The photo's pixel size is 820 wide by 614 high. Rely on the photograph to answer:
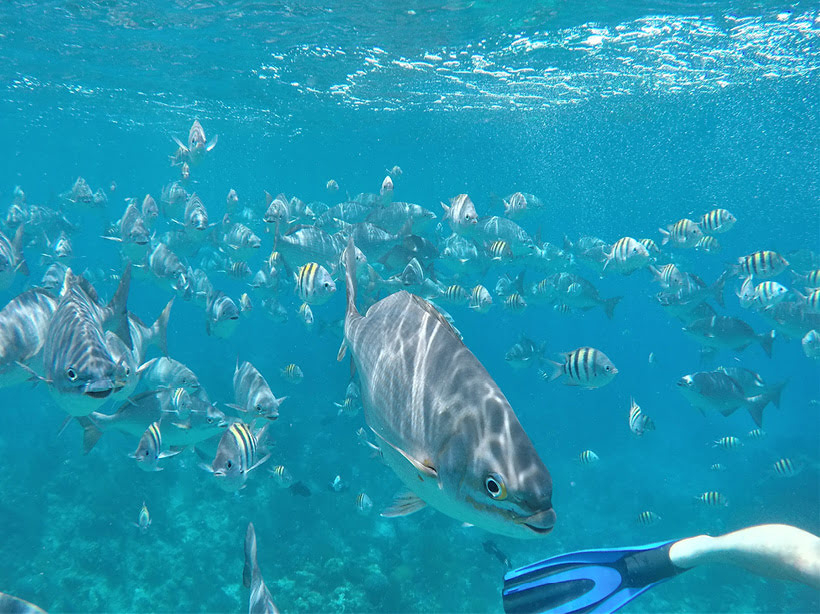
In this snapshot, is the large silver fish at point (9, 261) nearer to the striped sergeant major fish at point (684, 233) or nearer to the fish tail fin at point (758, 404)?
the striped sergeant major fish at point (684, 233)

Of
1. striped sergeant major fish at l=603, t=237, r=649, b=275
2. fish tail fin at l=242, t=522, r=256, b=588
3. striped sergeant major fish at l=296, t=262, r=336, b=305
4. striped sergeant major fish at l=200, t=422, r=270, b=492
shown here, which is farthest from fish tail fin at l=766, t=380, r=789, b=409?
fish tail fin at l=242, t=522, r=256, b=588

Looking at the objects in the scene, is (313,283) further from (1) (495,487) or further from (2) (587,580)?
(1) (495,487)

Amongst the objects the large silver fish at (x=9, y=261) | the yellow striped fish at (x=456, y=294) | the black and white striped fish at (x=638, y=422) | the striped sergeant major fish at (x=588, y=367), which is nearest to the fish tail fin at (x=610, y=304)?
the black and white striped fish at (x=638, y=422)

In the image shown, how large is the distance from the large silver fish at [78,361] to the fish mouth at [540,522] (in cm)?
312

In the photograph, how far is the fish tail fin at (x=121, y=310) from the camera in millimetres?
4746

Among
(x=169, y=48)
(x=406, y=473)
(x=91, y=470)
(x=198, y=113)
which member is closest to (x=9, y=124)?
(x=198, y=113)

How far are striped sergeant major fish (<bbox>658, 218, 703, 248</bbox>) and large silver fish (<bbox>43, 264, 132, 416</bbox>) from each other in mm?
10531

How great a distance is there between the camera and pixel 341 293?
26.9 m

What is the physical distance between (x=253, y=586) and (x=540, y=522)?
2631mm

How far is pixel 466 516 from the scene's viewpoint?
1983 mm

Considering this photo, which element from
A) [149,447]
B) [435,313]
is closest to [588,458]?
[149,447]

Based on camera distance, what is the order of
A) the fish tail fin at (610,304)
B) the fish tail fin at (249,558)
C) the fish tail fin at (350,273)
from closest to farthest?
the fish tail fin at (350,273) → the fish tail fin at (249,558) → the fish tail fin at (610,304)

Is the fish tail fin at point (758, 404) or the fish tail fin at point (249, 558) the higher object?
the fish tail fin at point (758, 404)

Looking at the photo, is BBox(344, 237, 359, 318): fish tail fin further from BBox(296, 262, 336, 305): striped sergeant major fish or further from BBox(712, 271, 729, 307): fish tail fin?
BBox(712, 271, 729, 307): fish tail fin
